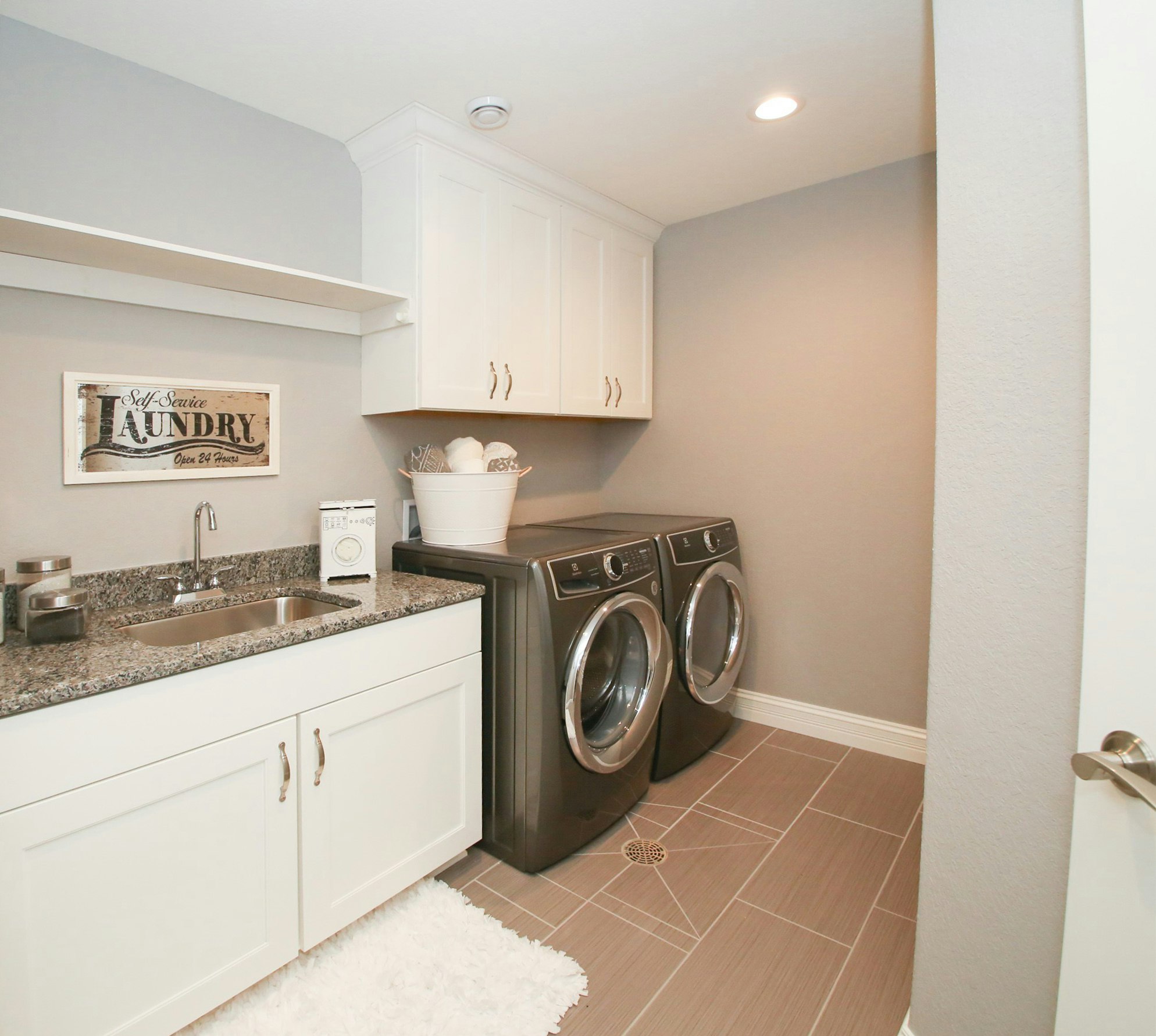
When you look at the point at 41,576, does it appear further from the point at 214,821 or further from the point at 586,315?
the point at 586,315

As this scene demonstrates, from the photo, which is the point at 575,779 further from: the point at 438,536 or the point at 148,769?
the point at 148,769

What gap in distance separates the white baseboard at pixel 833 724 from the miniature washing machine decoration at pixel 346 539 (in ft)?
5.63

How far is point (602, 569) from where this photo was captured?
6.68 ft

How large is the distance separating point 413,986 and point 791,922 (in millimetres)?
997

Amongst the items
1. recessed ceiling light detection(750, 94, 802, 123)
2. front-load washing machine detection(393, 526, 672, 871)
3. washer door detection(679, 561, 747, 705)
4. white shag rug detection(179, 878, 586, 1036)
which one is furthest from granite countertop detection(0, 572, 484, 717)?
recessed ceiling light detection(750, 94, 802, 123)

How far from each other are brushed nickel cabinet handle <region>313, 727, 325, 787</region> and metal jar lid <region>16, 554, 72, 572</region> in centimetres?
70

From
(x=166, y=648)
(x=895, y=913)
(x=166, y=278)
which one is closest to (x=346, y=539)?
(x=166, y=648)

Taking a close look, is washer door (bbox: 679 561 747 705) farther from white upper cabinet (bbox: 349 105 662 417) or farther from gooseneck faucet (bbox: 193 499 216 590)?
gooseneck faucet (bbox: 193 499 216 590)

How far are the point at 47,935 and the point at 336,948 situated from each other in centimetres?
69

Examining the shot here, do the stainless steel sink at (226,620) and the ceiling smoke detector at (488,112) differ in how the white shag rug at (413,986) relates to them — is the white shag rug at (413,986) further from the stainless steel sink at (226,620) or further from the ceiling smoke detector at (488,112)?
the ceiling smoke detector at (488,112)

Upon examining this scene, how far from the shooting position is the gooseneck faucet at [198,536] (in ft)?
5.96

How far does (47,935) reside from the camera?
3.64 ft

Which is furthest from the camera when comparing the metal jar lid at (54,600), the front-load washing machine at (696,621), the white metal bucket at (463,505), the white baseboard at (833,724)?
the white baseboard at (833,724)

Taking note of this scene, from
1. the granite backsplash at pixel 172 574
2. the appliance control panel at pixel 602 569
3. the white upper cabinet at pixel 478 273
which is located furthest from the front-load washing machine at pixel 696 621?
the granite backsplash at pixel 172 574
